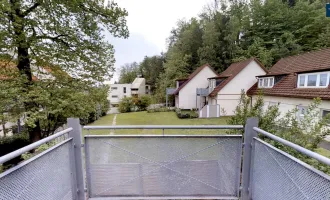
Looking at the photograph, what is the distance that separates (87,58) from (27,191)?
7.28 meters

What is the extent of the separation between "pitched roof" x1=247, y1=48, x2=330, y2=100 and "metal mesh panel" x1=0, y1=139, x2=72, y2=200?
36.2 ft

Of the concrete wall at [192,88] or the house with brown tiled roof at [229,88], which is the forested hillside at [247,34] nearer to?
the concrete wall at [192,88]

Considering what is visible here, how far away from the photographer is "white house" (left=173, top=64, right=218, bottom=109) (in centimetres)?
2102

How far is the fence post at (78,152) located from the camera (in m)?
2.26

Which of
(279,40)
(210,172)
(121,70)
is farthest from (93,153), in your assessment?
(121,70)

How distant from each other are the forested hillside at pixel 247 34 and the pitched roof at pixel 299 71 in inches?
254

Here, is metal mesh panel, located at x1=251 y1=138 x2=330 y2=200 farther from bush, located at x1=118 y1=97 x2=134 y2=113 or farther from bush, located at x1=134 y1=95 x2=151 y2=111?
bush, located at x1=118 y1=97 x2=134 y2=113

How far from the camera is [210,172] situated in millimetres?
2434

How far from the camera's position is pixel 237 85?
16844 millimetres

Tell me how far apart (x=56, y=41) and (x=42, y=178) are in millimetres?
7448

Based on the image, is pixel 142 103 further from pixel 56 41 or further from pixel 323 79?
pixel 323 79

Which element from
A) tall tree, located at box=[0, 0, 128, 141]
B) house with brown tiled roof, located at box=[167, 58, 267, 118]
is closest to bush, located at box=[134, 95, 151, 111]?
house with brown tiled roof, located at box=[167, 58, 267, 118]

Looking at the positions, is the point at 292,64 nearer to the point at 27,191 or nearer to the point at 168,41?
the point at 27,191

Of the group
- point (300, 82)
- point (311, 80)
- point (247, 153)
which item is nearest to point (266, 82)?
point (300, 82)
